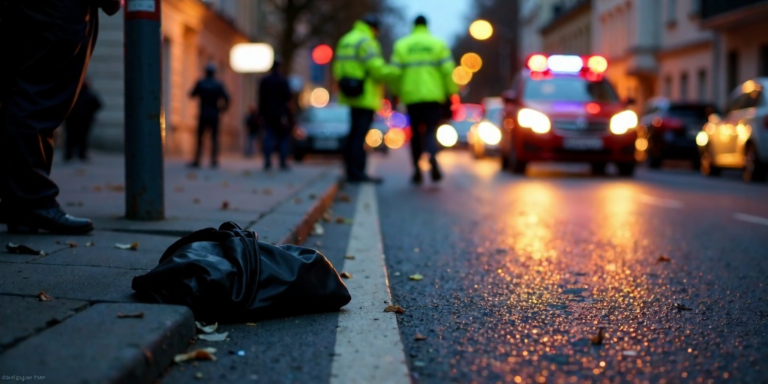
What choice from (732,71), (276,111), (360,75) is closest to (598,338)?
(360,75)

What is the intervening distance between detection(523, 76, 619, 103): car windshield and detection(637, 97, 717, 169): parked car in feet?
24.6

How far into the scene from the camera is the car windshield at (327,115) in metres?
25.9

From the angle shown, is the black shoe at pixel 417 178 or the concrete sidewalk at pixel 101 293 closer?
the concrete sidewalk at pixel 101 293

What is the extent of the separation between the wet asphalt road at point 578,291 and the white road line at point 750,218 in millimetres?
103

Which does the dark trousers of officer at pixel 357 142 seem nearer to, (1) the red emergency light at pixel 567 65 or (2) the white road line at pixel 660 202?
(2) the white road line at pixel 660 202

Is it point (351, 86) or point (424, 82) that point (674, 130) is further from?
point (351, 86)

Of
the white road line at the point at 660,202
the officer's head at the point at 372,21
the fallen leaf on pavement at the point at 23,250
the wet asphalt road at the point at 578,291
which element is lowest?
the wet asphalt road at the point at 578,291

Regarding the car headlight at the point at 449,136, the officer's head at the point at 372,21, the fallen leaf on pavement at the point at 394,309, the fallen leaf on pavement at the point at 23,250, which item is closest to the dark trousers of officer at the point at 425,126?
the officer's head at the point at 372,21

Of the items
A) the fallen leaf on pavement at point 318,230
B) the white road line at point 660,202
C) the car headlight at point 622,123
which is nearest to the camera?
the fallen leaf on pavement at point 318,230

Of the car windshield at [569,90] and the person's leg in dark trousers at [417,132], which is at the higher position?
the car windshield at [569,90]

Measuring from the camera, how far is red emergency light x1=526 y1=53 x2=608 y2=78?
19391 mm

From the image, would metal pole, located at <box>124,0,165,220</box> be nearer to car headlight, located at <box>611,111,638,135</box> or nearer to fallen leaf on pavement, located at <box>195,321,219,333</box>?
fallen leaf on pavement, located at <box>195,321,219,333</box>

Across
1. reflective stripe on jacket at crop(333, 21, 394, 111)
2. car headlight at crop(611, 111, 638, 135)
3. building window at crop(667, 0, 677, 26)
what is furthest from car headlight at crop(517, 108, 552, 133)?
building window at crop(667, 0, 677, 26)

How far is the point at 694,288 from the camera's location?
5.60 meters
